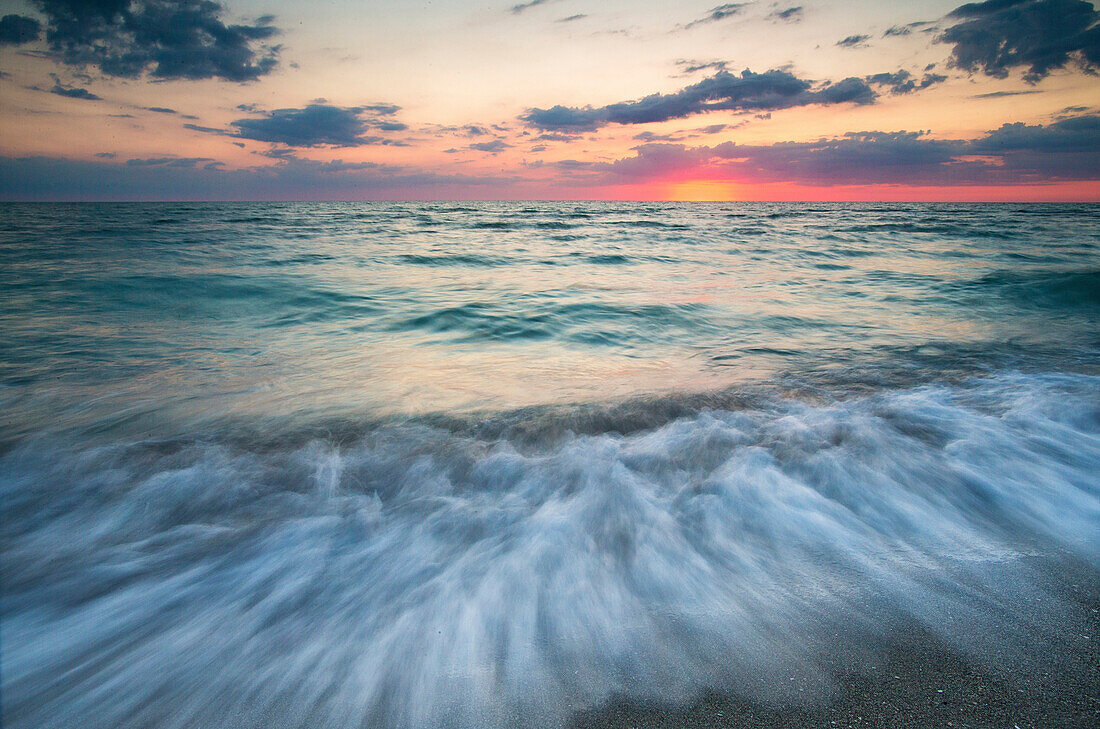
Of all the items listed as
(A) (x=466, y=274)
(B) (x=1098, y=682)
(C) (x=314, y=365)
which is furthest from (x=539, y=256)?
(B) (x=1098, y=682)

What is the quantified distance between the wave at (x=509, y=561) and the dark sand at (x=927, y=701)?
0.20ft

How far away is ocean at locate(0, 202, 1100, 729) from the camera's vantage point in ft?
5.38

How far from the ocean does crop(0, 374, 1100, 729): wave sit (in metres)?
0.01

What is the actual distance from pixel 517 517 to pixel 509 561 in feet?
1.13

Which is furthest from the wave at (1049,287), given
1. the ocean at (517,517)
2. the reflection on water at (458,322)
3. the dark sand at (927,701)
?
the dark sand at (927,701)

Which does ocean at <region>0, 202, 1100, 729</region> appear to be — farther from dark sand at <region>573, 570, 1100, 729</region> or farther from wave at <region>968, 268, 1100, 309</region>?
wave at <region>968, 268, 1100, 309</region>

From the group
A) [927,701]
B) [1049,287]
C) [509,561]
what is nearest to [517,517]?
[509,561]

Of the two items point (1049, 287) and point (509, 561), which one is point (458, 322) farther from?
point (1049, 287)

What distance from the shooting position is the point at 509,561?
2.23 meters

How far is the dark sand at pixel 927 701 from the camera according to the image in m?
1.39

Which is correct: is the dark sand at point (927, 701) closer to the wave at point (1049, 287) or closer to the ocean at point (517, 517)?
the ocean at point (517, 517)

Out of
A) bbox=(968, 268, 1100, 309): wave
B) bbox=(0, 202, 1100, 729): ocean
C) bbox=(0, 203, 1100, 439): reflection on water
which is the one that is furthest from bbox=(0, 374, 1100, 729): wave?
bbox=(968, 268, 1100, 309): wave

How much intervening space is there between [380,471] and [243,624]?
1.15m

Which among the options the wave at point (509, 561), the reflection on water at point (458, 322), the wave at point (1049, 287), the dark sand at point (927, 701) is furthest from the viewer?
the wave at point (1049, 287)
